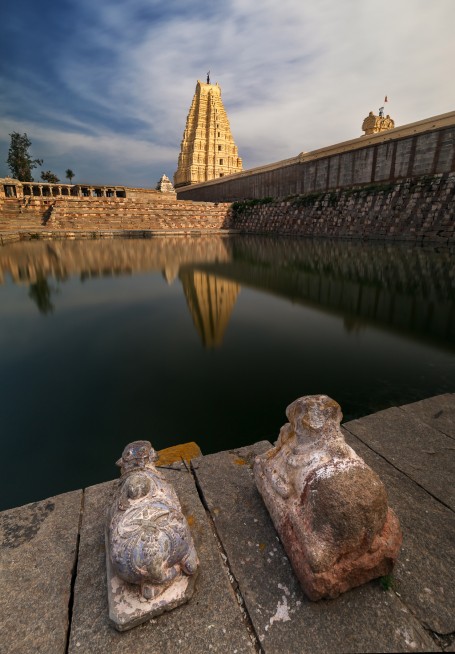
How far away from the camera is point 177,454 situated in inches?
127

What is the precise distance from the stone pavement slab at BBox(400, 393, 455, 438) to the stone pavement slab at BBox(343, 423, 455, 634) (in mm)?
1062

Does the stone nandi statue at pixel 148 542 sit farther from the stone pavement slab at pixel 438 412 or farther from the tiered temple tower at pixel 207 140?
the tiered temple tower at pixel 207 140

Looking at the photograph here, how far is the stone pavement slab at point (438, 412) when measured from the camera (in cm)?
348

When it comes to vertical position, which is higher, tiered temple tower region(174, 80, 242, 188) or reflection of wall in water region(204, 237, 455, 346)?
tiered temple tower region(174, 80, 242, 188)

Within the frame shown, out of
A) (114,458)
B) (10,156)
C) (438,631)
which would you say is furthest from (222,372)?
(10,156)

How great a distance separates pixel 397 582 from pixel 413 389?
11.7ft

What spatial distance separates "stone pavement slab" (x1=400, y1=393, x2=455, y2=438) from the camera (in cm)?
348

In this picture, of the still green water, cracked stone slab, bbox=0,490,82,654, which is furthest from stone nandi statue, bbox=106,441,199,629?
the still green water

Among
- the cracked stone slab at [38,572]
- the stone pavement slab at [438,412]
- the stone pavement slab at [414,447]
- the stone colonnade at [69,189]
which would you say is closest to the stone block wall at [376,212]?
the stone pavement slab at [438,412]

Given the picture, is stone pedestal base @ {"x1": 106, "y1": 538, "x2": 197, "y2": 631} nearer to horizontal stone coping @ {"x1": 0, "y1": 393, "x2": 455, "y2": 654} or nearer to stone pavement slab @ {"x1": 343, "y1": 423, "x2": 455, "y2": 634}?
horizontal stone coping @ {"x1": 0, "y1": 393, "x2": 455, "y2": 654}

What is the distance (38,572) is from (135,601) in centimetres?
78

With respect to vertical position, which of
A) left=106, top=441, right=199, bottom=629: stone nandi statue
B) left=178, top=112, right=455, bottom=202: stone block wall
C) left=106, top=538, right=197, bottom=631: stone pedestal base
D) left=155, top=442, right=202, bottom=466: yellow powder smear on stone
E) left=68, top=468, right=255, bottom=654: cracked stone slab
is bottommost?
left=155, top=442, right=202, bottom=466: yellow powder smear on stone

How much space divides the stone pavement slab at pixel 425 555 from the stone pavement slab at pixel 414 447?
138 millimetres

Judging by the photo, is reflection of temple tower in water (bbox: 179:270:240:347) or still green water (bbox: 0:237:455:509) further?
reflection of temple tower in water (bbox: 179:270:240:347)
